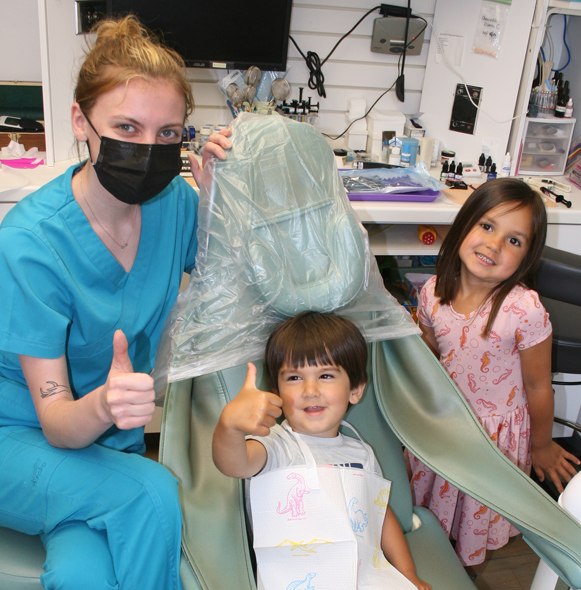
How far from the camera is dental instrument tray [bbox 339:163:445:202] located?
1.79 meters

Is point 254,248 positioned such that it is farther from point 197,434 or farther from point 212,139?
point 197,434

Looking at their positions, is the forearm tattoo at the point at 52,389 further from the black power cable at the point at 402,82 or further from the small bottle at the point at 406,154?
the black power cable at the point at 402,82

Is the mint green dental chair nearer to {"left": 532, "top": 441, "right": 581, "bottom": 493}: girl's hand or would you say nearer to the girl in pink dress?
the girl in pink dress

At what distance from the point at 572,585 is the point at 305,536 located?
42cm

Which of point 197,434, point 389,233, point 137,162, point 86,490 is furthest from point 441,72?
point 86,490

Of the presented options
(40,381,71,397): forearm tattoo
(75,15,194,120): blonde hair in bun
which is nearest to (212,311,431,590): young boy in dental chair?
(40,381,71,397): forearm tattoo

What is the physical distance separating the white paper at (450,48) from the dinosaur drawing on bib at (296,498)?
6.06 feet

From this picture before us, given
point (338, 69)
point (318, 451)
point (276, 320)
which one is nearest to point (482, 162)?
point (338, 69)

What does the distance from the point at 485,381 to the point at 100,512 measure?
3.04ft

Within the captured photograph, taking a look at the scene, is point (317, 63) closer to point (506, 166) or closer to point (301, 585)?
point (506, 166)

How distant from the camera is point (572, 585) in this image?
34.0 inches

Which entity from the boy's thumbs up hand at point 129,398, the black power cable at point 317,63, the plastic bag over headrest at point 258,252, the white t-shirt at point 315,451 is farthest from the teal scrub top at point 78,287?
the black power cable at point 317,63

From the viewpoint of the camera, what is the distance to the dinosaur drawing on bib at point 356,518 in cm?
105

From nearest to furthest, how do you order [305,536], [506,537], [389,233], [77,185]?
[305,536], [77,185], [506,537], [389,233]
